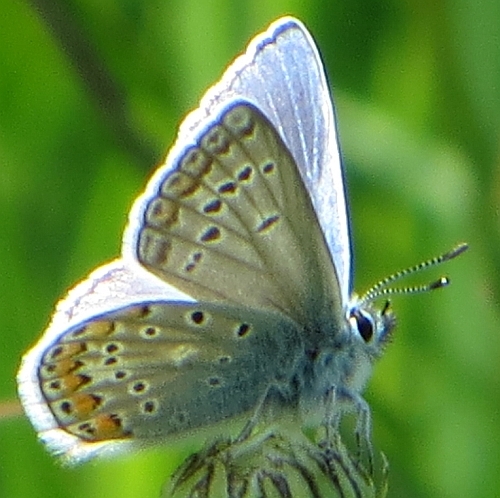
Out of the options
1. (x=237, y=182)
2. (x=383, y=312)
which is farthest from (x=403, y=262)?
(x=237, y=182)

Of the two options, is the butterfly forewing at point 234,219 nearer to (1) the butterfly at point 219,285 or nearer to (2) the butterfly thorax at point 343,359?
(1) the butterfly at point 219,285

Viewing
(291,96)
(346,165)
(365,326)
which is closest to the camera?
(291,96)

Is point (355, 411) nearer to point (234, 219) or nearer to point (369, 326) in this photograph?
point (369, 326)

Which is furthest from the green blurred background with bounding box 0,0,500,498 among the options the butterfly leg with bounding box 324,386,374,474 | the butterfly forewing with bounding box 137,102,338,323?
the butterfly forewing with bounding box 137,102,338,323

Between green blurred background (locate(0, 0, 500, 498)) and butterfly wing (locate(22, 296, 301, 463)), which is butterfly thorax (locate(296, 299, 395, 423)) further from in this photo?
green blurred background (locate(0, 0, 500, 498))

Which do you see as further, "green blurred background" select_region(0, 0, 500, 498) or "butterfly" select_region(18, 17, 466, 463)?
"green blurred background" select_region(0, 0, 500, 498)

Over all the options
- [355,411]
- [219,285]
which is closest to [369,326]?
[355,411]

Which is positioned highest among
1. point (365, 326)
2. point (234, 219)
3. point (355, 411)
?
point (234, 219)
